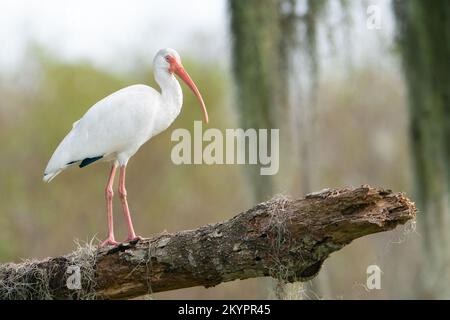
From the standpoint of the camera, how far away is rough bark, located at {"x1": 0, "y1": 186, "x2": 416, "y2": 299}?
478 cm

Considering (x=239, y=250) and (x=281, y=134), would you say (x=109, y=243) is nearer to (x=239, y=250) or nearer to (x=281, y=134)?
(x=239, y=250)

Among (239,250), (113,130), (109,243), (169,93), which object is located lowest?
(239,250)

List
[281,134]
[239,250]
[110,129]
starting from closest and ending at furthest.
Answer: [239,250] < [110,129] < [281,134]

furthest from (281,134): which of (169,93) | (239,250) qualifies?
(239,250)

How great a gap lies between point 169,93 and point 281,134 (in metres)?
3.49

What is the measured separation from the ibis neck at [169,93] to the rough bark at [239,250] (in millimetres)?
1409

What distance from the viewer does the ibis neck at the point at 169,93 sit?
6.66 metres

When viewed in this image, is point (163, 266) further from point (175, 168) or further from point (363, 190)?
point (175, 168)

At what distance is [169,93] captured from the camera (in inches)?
263

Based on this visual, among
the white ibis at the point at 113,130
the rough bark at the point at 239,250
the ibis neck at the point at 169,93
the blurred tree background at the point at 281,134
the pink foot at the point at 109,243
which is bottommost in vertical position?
the rough bark at the point at 239,250

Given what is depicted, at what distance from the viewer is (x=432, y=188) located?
10117 millimetres

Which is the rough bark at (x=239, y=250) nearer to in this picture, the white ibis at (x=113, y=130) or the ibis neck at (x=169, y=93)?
the white ibis at (x=113, y=130)

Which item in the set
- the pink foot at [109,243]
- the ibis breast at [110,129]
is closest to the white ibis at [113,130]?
the ibis breast at [110,129]
